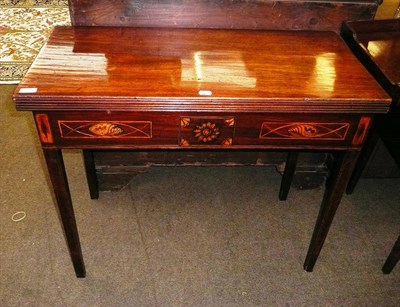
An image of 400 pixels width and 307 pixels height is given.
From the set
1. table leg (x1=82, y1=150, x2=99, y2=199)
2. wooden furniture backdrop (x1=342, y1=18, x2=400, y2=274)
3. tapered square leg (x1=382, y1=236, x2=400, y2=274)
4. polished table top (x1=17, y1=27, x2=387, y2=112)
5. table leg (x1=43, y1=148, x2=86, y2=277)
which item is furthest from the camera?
table leg (x1=82, y1=150, x2=99, y2=199)

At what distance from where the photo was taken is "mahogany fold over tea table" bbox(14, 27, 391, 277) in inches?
39.0

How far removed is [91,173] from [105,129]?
2.31 feet

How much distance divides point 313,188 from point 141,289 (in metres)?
0.95

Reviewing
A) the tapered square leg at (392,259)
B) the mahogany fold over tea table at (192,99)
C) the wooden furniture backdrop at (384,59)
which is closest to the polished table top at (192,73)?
the mahogany fold over tea table at (192,99)

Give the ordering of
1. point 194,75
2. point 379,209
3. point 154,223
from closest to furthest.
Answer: point 194,75 → point 154,223 → point 379,209

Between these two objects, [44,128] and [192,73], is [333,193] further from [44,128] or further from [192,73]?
[44,128]

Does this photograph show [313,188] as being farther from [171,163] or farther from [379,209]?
[171,163]

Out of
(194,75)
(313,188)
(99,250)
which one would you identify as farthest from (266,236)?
(194,75)

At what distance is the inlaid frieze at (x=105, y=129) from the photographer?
1.03 m

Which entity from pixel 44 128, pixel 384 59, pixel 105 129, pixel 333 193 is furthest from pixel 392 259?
pixel 44 128

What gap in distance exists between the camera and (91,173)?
5.58 feet

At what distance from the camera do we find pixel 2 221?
65.9 inches

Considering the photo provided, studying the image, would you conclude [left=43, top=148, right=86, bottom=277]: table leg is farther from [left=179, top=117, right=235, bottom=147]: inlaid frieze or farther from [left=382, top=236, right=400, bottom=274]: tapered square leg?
[left=382, top=236, right=400, bottom=274]: tapered square leg

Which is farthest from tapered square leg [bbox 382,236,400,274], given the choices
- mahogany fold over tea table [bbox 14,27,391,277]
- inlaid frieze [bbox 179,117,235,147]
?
inlaid frieze [bbox 179,117,235,147]
